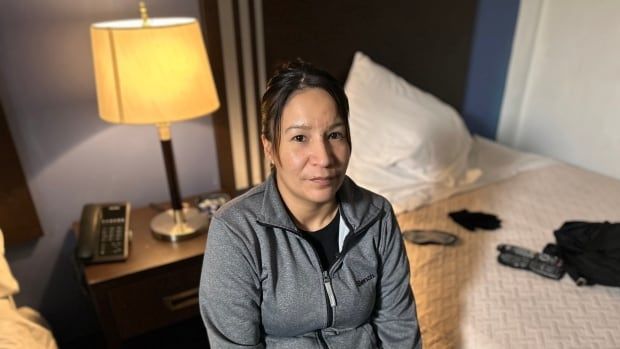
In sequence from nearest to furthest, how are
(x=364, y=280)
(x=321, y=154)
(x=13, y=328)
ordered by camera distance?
(x=321, y=154), (x=364, y=280), (x=13, y=328)

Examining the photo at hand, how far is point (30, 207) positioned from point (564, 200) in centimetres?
197

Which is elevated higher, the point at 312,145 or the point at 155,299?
the point at 312,145

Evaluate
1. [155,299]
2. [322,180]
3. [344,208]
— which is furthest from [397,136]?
[155,299]

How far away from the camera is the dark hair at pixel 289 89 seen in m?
0.91

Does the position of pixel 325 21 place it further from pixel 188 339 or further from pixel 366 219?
pixel 188 339

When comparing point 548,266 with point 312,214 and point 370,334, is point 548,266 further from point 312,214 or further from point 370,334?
point 312,214

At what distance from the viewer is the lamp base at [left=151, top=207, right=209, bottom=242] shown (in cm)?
148

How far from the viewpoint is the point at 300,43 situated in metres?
1.82

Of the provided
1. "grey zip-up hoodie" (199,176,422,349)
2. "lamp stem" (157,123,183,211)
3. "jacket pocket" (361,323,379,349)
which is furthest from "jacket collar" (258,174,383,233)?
"lamp stem" (157,123,183,211)

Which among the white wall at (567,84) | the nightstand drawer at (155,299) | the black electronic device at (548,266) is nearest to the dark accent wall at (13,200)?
the nightstand drawer at (155,299)

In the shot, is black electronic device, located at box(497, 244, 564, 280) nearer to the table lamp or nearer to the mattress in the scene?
the mattress

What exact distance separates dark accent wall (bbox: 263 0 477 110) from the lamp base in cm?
66

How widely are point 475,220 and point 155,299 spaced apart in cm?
113

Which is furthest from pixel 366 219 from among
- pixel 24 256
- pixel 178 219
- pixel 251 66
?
pixel 24 256
